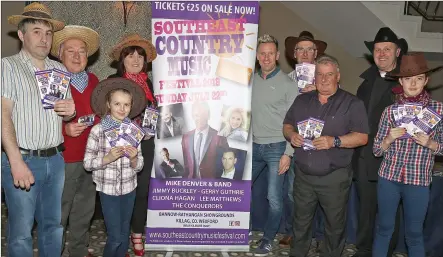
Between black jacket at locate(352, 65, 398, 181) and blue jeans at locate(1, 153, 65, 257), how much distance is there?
2.22 metres

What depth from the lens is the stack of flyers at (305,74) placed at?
4.01m

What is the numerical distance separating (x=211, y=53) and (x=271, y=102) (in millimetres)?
655

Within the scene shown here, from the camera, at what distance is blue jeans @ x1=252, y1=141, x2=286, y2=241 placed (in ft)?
13.3

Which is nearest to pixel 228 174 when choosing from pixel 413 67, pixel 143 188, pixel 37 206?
pixel 143 188

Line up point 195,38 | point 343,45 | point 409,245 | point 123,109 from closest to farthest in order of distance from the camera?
point 123,109
point 409,245
point 195,38
point 343,45

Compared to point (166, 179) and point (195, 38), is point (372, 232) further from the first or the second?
point (195, 38)

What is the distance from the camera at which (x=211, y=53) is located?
3.82m

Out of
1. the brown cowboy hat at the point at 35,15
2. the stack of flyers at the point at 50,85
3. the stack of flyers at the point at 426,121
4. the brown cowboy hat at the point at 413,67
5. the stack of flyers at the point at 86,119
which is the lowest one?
the stack of flyers at the point at 86,119

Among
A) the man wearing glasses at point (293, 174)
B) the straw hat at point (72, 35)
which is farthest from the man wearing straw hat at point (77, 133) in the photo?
the man wearing glasses at point (293, 174)

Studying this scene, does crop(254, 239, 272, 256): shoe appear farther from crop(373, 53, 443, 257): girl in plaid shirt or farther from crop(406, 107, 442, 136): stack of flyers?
crop(406, 107, 442, 136): stack of flyers

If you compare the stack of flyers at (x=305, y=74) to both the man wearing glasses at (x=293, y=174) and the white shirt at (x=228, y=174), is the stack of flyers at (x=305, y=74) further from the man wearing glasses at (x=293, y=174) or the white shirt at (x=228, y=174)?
the white shirt at (x=228, y=174)

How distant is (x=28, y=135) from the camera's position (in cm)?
288

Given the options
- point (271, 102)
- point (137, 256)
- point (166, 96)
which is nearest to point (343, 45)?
point (271, 102)

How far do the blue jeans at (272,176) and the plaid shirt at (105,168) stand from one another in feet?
4.22
